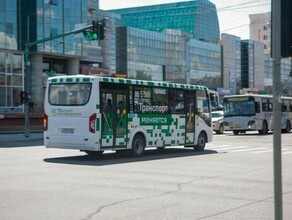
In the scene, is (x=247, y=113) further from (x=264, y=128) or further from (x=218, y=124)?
(x=218, y=124)

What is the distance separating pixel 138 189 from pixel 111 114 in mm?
7028

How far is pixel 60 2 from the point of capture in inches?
2559

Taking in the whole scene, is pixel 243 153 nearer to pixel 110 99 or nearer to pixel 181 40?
pixel 110 99

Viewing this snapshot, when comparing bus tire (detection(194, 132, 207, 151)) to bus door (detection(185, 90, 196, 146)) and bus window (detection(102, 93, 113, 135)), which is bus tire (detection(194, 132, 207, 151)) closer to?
bus door (detection(185, 90, 196, 146))

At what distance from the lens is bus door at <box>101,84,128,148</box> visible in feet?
57.5

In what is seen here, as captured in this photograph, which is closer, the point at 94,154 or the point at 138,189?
the point at 138,189

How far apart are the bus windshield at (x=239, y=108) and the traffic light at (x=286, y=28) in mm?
32729

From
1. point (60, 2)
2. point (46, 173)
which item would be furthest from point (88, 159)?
point (60, 2)

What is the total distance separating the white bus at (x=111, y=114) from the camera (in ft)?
56.5

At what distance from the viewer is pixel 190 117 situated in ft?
72.7

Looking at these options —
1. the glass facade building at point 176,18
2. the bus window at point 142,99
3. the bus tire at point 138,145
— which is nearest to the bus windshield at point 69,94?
the bus window at point 142,99

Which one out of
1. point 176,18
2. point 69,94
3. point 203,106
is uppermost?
point 176,18

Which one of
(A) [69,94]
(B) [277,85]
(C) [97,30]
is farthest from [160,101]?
(B) [277,85]

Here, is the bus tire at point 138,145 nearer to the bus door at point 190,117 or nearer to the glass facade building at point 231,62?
the bus door at point 190,117
